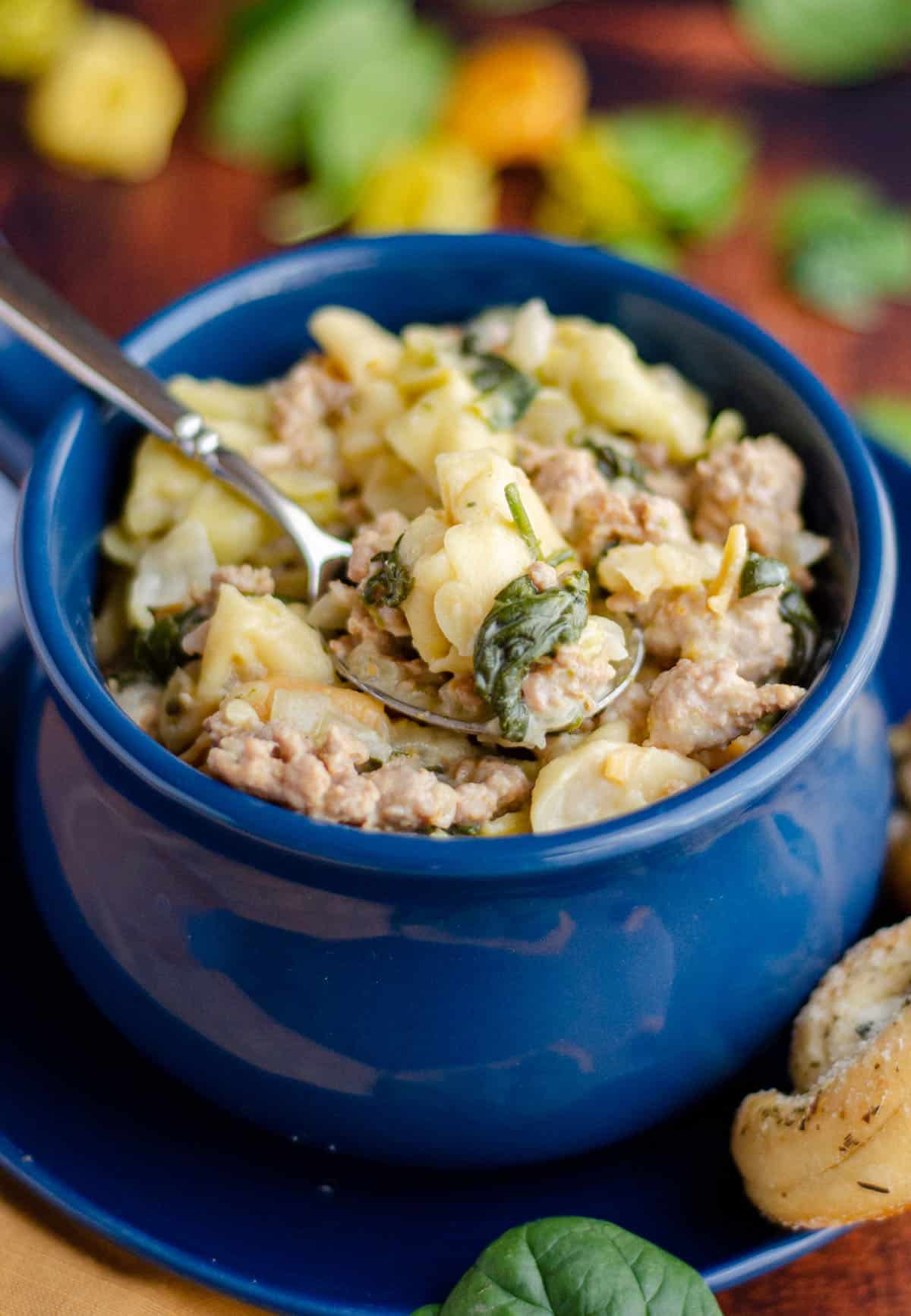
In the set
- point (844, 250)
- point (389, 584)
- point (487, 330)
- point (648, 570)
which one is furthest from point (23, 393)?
point (844, 250)

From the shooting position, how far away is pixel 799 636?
2125 millimetres

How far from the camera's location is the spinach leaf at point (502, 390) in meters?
2.32

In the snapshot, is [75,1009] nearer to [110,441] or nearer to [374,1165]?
[374,1165]

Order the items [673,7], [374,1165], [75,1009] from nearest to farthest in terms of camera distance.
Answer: [374,1165] < [75,1009] < [673,7]

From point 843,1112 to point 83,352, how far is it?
148 centimetres

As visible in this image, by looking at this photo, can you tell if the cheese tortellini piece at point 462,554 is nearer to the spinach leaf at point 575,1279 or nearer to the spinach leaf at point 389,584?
the spinach leaf at point 389,584

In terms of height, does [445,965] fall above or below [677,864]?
below

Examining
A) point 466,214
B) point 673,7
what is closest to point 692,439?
point 466,214

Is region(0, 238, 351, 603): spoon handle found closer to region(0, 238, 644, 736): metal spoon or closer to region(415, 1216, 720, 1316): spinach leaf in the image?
region(0, 238, 644, 736): metal spoon

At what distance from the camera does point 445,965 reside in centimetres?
184

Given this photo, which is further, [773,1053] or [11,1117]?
[773,1053]

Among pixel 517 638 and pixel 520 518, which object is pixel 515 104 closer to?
pixel 520 518

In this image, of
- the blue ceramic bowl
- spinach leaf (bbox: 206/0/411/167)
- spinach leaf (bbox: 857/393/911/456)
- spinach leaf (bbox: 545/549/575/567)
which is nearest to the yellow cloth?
the blue ceramic bowl

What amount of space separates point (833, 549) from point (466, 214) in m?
1.92
